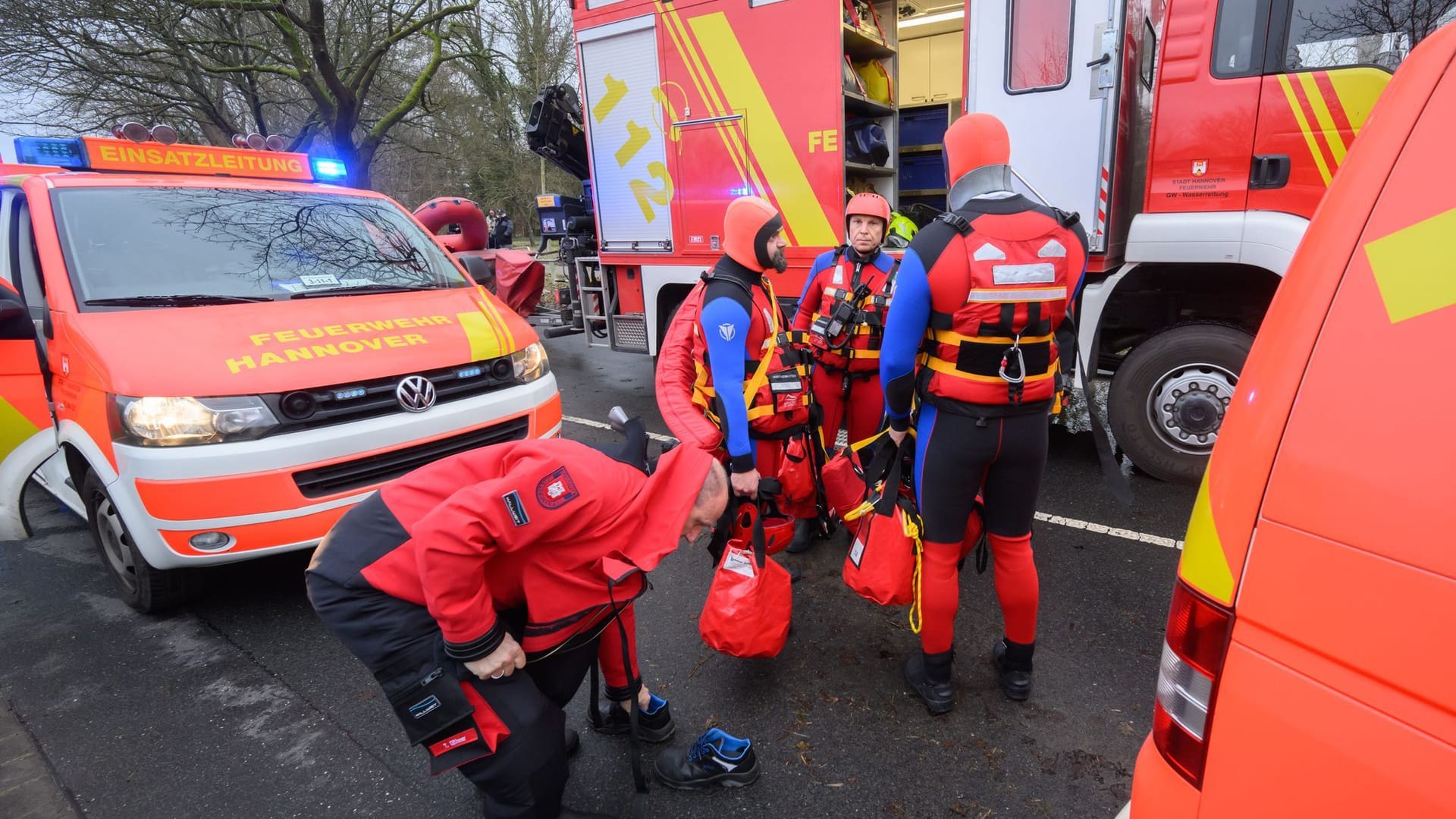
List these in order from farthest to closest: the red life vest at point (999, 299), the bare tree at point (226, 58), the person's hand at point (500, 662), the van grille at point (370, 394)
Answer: the bare tree at point (226, 58)
the van grille at point (370, 394)
the red life vest at point (999, 299)
the person's hand at point (500, 662)

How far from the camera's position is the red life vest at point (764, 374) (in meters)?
2.69

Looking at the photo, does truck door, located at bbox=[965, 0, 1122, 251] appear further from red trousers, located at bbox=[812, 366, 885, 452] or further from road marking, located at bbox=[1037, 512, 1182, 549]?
red trousers, located at bbox=[812, 366, 885, 452]

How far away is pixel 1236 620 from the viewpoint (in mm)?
1003

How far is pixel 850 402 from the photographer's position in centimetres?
364

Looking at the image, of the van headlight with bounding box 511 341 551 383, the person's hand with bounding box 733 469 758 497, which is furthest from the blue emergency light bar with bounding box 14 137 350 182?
the person's hand with bounding box 733 469 758 497

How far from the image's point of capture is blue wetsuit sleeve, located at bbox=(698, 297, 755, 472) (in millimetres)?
2533

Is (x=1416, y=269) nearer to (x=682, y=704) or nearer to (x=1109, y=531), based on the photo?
(x=682, y=704)

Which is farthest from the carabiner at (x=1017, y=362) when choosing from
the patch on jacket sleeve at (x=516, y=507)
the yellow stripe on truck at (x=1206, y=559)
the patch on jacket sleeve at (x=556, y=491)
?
the patch on jacket sleeve at (x=516, y=507)

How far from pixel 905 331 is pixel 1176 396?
267 cm

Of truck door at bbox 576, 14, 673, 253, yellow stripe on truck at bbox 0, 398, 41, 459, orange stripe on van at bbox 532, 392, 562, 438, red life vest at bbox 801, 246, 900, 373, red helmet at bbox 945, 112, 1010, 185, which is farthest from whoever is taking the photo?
truck door at bbox 576, 14, 673, 253

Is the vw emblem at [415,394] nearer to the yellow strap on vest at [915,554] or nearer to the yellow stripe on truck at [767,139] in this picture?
the yellow strap on vest at [915,554]

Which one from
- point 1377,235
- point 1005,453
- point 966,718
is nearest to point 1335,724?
point 1377,235

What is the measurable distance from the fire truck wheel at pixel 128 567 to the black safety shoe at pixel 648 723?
2.17 m

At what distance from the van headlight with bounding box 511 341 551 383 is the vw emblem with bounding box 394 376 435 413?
0.51 m
